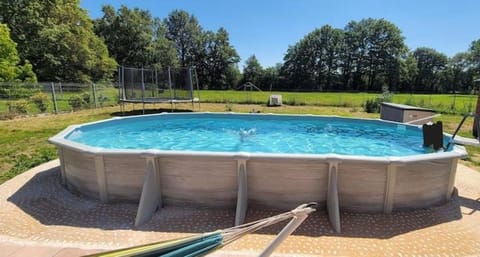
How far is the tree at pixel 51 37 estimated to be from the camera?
22.9 m

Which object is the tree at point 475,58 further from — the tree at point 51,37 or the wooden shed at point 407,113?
the tree at point 51,37

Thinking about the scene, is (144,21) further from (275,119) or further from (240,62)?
(275,119)

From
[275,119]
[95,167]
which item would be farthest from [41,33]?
[95,167]

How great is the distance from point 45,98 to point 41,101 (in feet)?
0.75

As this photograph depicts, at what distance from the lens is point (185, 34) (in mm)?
47250

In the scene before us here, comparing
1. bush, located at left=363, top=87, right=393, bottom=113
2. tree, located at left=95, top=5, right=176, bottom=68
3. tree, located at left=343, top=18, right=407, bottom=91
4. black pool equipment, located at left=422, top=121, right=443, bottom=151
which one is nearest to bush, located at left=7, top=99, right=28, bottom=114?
black pool equipment, located at left=422, top=121, right=443, bottom=151

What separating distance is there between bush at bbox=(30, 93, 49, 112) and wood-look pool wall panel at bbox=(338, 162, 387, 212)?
13.6 m

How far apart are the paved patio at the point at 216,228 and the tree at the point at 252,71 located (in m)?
46.9

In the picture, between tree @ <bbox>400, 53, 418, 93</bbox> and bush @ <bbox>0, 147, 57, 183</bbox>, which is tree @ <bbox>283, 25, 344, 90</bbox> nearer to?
tree @ <bbox>400, 53, 418, 93</bbox>

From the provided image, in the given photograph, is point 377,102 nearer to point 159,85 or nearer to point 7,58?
point 159,85

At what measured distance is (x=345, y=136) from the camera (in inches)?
319

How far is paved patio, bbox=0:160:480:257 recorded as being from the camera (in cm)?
268

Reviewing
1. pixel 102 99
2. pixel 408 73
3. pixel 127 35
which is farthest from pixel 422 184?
pixel 408 73

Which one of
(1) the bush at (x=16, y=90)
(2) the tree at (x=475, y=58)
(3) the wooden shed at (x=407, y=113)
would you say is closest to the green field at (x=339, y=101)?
(3) the wooden shed at (x=407, y=113)
